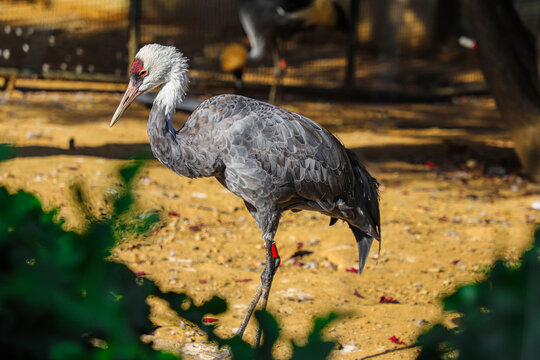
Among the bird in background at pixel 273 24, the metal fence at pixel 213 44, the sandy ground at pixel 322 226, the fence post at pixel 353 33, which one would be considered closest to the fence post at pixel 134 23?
the metal fence at pixel 213 44

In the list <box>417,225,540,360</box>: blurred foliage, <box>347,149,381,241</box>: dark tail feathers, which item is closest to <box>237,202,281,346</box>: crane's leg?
<box>347,149,381,241</box>: dark tail feathers

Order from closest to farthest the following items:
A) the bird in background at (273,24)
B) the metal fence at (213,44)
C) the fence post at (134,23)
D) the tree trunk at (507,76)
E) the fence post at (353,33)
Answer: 1. the tree trunk at (507,76)
2. the bird in background at (273,24)
3. the fence post at (134,23)
4. the metal fence at (213,44)
5. the fence post at (353,33)

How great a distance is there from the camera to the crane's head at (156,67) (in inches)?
153

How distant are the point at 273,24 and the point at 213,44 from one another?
2.06 metres

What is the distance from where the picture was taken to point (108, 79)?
10.6 m

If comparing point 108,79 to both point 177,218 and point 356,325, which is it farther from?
point 356,325

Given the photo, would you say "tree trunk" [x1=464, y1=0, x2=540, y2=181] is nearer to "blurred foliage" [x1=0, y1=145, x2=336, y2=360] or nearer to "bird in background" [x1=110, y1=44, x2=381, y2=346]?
"bird in background" [x1=110, y1=44, x2=381, y2=346]

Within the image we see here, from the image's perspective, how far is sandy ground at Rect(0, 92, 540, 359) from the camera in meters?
4.31

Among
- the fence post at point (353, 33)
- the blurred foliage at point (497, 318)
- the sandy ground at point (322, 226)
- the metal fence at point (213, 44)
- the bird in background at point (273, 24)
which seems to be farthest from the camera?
the fence post at point (353, 33)

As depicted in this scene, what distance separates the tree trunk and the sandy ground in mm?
609

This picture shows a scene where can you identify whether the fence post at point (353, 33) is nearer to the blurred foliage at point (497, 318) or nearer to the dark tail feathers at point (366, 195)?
the dark tail feathers at point (366, 195)

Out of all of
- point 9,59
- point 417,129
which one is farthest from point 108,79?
point 417,129

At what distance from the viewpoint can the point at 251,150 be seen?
372cm

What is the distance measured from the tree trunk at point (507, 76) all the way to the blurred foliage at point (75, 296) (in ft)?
21.3
